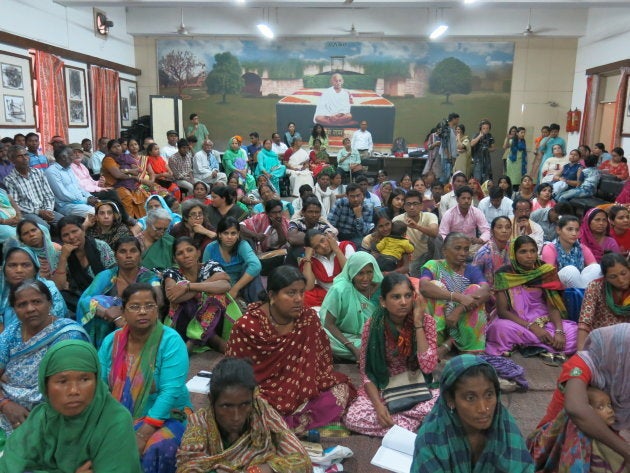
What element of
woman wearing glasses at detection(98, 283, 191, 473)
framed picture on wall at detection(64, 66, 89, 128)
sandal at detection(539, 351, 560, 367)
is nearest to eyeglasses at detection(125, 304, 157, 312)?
woman wearing glasses at detection(98, 283, 191, 473)

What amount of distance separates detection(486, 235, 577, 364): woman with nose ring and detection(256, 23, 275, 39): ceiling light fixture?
29.9 feet

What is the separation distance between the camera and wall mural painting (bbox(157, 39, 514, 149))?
40.2 ft

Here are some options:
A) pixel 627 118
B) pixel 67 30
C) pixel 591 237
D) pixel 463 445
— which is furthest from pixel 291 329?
pixel 627 118

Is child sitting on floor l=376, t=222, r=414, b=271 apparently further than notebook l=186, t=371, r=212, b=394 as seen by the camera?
Yes

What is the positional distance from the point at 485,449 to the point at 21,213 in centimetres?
531

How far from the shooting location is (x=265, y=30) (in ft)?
37.1

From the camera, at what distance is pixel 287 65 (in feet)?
41.0

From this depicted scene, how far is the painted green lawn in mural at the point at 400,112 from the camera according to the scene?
40.6ft

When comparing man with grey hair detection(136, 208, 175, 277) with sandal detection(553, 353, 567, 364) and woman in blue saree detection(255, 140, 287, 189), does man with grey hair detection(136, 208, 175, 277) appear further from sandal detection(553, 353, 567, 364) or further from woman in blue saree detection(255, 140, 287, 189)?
woman in blue saree detection(255, 140, 287, 189)

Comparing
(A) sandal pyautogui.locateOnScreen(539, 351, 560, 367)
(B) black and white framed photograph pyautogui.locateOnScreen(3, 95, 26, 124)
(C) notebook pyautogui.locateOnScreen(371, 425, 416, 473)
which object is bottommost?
(A) sandal pyautogui.locateOnScreen(539, 351, 560, 367)

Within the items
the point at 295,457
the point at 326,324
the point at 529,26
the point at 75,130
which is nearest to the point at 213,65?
the point at 75,130

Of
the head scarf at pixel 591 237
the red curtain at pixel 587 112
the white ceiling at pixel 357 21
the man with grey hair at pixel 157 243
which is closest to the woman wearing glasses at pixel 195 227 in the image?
the man with grey hair at pixel 157 243

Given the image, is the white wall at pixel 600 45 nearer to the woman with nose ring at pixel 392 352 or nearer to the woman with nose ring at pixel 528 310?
the woman with nose ring at pixel 528 310

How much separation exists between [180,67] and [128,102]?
61.3 inches
